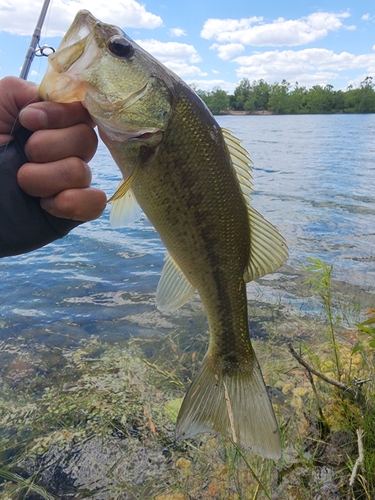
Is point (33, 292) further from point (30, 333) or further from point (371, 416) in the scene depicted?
point (371, 416)

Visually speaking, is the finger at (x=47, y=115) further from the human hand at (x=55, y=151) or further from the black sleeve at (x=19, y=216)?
the black sleeve at (x=19, y=216)

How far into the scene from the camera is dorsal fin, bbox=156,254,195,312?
2.33m

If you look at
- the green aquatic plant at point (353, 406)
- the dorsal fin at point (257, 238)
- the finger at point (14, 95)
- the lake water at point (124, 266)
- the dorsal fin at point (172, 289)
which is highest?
the finger at point (14, 95)

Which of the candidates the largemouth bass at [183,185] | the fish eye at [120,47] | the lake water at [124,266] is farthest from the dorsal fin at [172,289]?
the lake water at [124,266]

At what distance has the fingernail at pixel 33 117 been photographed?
1.85 meters

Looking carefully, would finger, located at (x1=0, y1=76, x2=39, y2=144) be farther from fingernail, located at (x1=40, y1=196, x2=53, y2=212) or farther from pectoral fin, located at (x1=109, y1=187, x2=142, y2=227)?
pectoral fin, located at (x1=109, y1=187, x2=142, y2=227)

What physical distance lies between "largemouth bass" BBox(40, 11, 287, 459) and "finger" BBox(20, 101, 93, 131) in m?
0.05

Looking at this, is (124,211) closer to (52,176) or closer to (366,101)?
(52,176)

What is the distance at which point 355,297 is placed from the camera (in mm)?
6422

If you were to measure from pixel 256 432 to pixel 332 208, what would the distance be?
11.0 m

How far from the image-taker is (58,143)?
1911 millimetres

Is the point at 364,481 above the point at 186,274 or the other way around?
the other way around

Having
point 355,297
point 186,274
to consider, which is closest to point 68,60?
point 186,274

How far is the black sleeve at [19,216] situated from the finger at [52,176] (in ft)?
0.23
